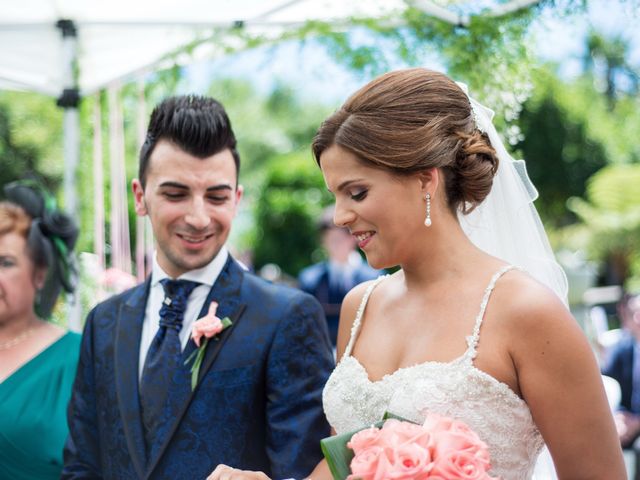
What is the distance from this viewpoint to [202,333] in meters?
2.48

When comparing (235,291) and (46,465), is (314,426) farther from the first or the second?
(46,465)

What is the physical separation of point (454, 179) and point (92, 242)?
146 inches

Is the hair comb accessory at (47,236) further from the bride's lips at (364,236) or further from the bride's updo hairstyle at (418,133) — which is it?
the bride's lips at (364,236)

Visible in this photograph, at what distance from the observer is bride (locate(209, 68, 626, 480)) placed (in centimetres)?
195

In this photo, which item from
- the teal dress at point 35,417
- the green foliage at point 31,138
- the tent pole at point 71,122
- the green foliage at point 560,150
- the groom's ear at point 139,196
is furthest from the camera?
the green foliage at point 560,150

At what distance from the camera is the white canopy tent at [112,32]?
4258 millimetres

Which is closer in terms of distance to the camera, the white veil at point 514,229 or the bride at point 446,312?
the bride at point 446,312

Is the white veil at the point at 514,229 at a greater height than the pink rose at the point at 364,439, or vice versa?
the white veil at the point at 514,229

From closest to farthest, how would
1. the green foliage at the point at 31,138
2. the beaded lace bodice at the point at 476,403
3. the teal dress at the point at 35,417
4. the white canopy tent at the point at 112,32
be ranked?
the beaded lace bodice at the point at 476,403
the teal dress at the point at 35,417
the white canopy tent at the point at 112,32
the green foliage at the point at 31,138

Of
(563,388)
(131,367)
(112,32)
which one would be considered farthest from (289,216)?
(563,388)

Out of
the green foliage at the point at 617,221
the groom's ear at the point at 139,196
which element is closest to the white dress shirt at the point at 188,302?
the groom's ear at the point at 139,196

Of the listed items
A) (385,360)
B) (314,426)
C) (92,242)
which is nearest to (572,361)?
(385,360)

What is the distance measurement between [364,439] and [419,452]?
0.48 ft

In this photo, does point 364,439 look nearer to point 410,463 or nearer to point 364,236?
point 410,463
